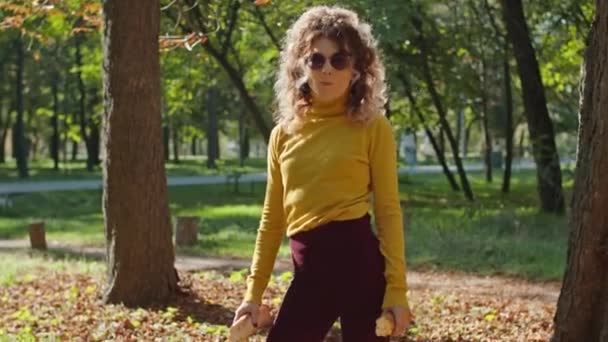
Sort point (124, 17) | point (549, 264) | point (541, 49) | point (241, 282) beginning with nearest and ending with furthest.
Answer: point (124, 17) → point (241, 282) → point (549, 264) → point (541, 49)

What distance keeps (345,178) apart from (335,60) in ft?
1.37

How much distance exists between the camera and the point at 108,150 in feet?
26.0

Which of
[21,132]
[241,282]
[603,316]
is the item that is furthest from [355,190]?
[21,132]

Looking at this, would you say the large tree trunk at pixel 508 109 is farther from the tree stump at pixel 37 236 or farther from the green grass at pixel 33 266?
the green grass at pixel 33 266

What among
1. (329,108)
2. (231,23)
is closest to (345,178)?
(329,108)

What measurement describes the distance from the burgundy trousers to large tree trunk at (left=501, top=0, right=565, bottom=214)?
1513 centimetres

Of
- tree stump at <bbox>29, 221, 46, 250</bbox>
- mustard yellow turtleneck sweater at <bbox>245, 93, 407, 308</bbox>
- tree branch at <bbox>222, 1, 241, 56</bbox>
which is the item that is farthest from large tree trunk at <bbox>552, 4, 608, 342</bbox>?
tree branch at <bbox>222, 1, 241, 56</bbox>

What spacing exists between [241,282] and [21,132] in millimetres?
28434

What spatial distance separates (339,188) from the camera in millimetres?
3068

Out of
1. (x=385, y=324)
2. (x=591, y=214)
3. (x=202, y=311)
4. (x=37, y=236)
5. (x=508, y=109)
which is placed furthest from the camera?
(x=508, y=109)

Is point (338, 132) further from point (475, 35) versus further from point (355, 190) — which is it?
point (475, 35)

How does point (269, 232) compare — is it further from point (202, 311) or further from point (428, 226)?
point (428, 226)

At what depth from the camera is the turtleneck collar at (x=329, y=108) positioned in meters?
3.16

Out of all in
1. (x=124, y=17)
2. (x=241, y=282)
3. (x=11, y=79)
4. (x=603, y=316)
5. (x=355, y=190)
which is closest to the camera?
(x=355, y=190)
